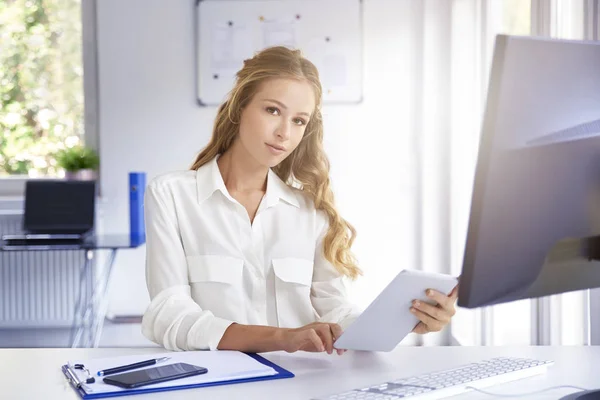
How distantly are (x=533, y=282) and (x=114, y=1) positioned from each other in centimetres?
391

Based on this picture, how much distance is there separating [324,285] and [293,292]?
0.27 ft

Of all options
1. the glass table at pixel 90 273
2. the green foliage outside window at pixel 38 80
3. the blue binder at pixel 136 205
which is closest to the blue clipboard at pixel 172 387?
the glass table at pixel 90 273

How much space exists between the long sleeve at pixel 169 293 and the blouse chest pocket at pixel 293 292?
210 mm

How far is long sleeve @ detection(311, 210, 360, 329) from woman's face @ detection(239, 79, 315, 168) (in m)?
0.21

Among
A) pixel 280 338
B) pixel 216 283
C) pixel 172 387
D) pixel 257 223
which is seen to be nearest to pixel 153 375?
pixel 172 387

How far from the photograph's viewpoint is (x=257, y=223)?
5.85 feet

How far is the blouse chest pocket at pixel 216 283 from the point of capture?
171 cm

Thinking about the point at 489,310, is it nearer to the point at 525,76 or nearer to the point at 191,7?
the point at 191,7

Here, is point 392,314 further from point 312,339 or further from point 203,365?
point 203,365

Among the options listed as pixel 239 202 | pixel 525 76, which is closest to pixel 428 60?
pixel 239 202

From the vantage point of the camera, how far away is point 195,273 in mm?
1716

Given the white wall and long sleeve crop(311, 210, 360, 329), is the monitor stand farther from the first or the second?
the white wall

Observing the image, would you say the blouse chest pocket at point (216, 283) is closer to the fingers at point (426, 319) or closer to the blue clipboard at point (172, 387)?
the blue clipboard at point (172, 387)

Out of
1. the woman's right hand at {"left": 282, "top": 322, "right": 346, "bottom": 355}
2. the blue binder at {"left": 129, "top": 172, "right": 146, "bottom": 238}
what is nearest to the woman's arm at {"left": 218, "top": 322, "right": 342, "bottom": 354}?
the woman's right hand at {"left": 282, "top": 322, "right": 346, "bottom": 355}
